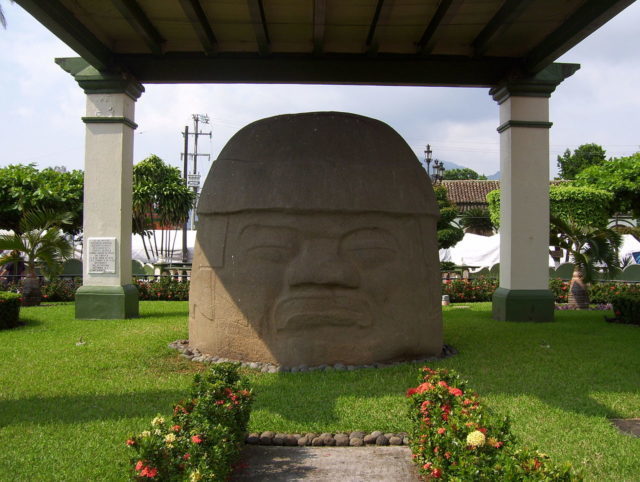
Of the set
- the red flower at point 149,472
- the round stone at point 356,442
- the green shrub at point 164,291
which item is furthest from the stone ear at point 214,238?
the green shrub at point 164,291

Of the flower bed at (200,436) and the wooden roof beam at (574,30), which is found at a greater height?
the wooden roof beam at (574,30)

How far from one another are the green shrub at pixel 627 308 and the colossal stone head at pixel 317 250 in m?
5.72

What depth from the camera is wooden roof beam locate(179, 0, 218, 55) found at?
343 inches

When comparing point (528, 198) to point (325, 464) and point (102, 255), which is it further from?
point (325, 464)

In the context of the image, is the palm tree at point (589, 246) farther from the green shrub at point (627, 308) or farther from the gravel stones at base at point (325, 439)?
the gravel stones at base at point (325, 439)

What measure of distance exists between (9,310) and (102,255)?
1.80 metres

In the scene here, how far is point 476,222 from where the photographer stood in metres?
31.5

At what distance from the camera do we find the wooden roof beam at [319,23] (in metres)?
8.52

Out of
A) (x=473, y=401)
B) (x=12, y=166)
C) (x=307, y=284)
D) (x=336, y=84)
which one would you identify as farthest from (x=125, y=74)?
(x=12, y=166)

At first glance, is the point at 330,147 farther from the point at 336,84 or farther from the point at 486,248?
the point at 486,248

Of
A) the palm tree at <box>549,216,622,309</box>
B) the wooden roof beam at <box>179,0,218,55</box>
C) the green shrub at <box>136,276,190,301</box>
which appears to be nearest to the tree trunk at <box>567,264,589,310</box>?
the palm tree at <box>549,216,622,309</box>

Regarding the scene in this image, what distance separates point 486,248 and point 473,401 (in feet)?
68.4

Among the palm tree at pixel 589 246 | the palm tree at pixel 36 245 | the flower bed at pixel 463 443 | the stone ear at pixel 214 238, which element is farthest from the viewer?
the palm tree at pixel 36 245

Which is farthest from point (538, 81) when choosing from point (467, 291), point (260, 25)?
point (467, 291)
